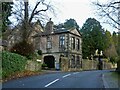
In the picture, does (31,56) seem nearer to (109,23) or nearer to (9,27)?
(9,27)

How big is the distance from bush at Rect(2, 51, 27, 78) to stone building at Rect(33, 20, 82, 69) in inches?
1179

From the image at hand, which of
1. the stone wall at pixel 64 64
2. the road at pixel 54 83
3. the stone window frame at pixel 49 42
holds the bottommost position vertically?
the road at pixel 54 83

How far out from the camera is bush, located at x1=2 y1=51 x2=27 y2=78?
2301cm

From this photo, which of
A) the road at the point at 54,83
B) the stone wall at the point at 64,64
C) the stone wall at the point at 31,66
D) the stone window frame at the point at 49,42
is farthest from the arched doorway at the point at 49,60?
the road at the point at 54,83

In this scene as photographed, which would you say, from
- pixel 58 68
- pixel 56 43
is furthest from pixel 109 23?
pixel 56 43

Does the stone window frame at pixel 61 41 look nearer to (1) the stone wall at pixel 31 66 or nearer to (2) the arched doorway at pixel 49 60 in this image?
(2) the arched doorway at pixel 49 60

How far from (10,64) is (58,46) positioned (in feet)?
117

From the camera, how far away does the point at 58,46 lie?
2360 inches

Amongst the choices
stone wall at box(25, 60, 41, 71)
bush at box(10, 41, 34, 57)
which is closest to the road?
stone wall at box(25, 60, 41, 71)

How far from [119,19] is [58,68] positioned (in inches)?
1125

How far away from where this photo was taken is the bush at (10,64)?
2301cm

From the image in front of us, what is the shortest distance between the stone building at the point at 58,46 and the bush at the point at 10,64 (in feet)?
98.3

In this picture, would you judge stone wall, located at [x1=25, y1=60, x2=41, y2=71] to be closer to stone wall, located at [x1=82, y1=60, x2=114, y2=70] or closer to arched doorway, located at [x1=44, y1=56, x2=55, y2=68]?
arched doorway, located at [x1=44, y1=56, x2=55, y2=68]

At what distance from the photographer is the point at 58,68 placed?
5122 cm
